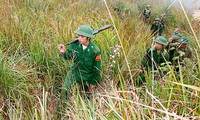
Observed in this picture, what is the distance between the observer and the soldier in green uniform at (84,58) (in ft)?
13.0

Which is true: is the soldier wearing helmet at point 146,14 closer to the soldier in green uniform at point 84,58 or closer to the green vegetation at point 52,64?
the green vegetation at point 52,64

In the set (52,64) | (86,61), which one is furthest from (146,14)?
(86,61)

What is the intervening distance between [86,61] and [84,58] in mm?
53

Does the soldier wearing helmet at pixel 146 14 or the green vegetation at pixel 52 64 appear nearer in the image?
the green vegetation at pixel 52 64

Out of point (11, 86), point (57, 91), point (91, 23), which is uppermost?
point (91, 23)

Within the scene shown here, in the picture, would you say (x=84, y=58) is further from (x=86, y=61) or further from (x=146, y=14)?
(x=146, y=14)

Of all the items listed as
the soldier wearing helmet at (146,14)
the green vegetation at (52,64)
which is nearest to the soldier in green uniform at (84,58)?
the green vegetation at (52,64)

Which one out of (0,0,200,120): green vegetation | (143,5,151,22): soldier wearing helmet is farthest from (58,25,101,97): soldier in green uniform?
(143,5,151,22): soldier wearing helmet

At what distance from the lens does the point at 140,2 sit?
35.8 ft

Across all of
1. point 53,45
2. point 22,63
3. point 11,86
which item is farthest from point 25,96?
point 53,45

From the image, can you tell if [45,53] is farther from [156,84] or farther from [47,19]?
[156,84]

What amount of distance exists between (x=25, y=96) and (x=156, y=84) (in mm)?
1667

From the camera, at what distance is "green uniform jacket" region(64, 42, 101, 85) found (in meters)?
4.07

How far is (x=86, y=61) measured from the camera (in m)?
4.10
